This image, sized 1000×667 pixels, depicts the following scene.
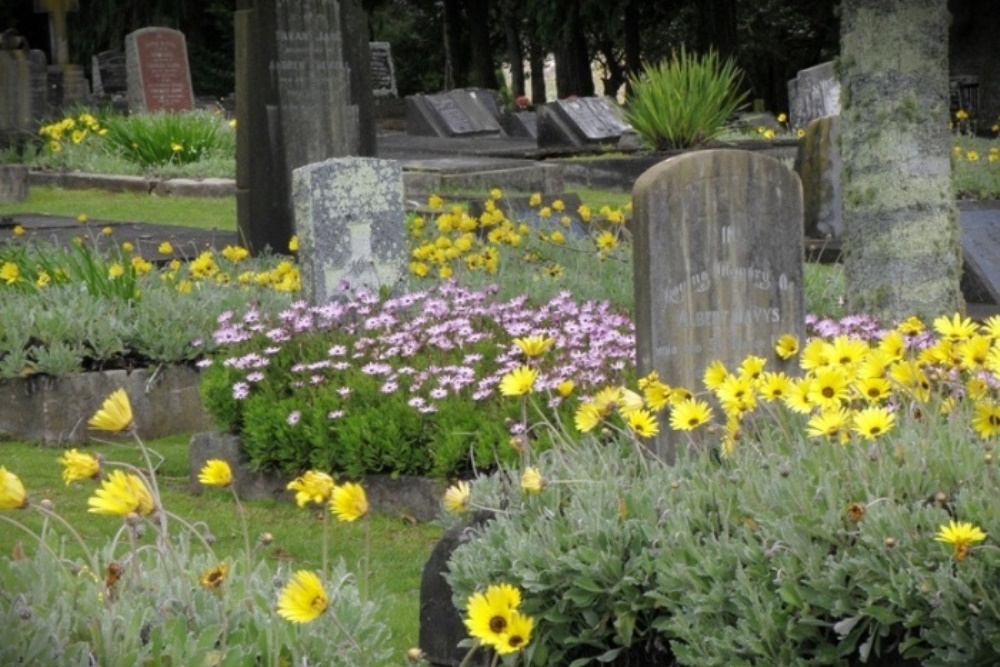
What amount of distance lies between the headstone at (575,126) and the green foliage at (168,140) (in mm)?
4241

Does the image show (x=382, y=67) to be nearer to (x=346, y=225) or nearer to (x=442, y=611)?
(x=346, y=225)

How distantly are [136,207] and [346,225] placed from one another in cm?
949

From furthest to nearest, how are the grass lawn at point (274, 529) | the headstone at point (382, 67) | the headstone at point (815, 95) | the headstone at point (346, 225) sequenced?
1. the headstone at point (382, 67)
2. the headstone at point (815, 95)
3. the headstone at point (346, 225)
4. the grass lawn at point (274, 529)

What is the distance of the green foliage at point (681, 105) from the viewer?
20125 millimetres

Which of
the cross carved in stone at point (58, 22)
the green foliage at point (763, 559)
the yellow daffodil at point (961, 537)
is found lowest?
the green foliage at point (763, 559)

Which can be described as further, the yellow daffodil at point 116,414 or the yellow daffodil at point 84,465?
the yellow daffodil at point 116,414

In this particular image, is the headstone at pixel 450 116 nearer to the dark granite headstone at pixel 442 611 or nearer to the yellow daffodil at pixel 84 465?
the dark granite headstone at pixel 442 611

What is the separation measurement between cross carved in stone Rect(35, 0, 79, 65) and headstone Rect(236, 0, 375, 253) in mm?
20536

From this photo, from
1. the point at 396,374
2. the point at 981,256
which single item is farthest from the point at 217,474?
the point at 981,256

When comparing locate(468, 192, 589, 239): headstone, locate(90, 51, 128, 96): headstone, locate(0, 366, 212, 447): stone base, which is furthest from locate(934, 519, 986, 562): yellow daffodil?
locate(90, 51, 128, 96): headstone

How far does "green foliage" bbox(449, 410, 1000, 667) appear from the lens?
413 centimetres

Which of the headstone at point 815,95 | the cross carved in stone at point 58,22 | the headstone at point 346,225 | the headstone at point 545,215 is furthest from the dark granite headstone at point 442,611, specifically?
the cross carved in stone at point 58,22

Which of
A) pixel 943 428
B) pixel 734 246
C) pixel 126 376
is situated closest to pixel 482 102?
pixel 126 376

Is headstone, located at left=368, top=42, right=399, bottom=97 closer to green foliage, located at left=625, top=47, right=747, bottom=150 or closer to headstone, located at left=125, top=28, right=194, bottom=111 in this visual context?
headstone, located at left=125, top=28, right=194, bottom=111
